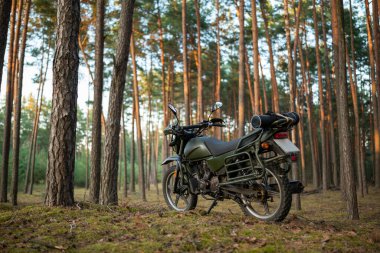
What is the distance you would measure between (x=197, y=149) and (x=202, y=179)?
0.45 metres

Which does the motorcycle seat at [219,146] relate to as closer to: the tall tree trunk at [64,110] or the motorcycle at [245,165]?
the motorcycle at [245,165]

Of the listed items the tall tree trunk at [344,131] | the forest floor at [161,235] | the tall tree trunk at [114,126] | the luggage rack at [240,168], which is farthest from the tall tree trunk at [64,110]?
the tall tree trunk at [344,131]

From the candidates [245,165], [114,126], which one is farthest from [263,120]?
[114,126]

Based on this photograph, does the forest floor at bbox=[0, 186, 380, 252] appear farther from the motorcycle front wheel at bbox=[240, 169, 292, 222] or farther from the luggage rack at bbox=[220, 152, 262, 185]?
the luggage rack at bbox=[220, 152, 262, 185]

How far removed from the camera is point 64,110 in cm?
484

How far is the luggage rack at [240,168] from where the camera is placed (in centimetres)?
418

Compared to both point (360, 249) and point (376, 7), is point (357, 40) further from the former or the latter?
point (360, 249)

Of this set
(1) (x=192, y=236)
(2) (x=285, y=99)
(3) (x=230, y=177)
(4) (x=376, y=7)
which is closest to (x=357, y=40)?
(4) (x=376, y=7)

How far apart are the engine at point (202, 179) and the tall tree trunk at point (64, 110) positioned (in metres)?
1.80

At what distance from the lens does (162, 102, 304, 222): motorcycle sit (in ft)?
13.1

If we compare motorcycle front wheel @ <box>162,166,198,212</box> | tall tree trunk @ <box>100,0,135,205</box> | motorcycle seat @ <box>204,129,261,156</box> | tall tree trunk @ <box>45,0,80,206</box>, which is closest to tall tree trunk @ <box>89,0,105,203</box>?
tall tree trunk @ <box>100,0,135,205</box>

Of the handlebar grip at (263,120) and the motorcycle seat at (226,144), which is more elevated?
the handlebar grip at (263,120)

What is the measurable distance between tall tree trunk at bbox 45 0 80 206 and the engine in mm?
1796

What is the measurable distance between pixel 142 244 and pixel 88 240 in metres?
0.59
